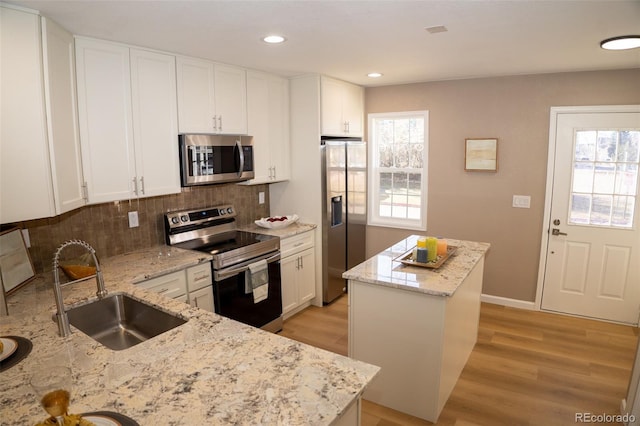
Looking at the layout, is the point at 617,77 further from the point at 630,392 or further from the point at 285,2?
the point at 285,2

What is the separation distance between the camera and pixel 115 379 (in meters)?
1.42

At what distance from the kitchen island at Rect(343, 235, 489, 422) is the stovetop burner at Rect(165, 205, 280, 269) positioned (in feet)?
3.33

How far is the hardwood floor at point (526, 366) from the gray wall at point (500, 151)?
0.61 meters

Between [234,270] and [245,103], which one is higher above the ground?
[245,103]

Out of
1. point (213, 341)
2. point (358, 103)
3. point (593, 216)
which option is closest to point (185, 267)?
point (213, 341)

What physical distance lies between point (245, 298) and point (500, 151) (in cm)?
301

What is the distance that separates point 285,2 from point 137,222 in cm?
211

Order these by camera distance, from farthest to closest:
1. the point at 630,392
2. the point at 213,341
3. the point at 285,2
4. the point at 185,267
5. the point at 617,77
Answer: the point at 617,77 → the point at 185,267 → the point at 630,392 → the point at 285,2 → the point at 213,341

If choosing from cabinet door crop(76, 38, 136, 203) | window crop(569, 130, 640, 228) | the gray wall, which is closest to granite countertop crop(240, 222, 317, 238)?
cabinet door crop(76, 38, 136, 203)

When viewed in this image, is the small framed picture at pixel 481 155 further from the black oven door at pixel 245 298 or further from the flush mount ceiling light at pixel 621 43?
the black oven door at pixel 245 298

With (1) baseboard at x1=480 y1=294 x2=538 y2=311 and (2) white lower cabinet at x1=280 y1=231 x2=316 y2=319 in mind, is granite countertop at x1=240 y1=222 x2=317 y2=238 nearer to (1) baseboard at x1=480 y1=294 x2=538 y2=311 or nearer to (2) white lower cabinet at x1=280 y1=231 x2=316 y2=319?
(2) white lower cabinet at x1=280 y1=231 x2=316 y2=319

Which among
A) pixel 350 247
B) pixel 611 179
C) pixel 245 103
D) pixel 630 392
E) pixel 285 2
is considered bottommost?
pixel 630 392

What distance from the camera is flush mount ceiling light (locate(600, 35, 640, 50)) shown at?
261cm

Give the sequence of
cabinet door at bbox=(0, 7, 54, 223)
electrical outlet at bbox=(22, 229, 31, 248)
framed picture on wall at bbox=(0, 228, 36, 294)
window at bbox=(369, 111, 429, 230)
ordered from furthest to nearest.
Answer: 1. window at bbox=(369, 111, 429, 230)
2. electrical outlet at bbox=(22, 229, 31, 248)
3. framed picture on wall at bbox=(0, 228, 36, 294)
4. cabinet door at bbox=(0, 7, 54, 223)
